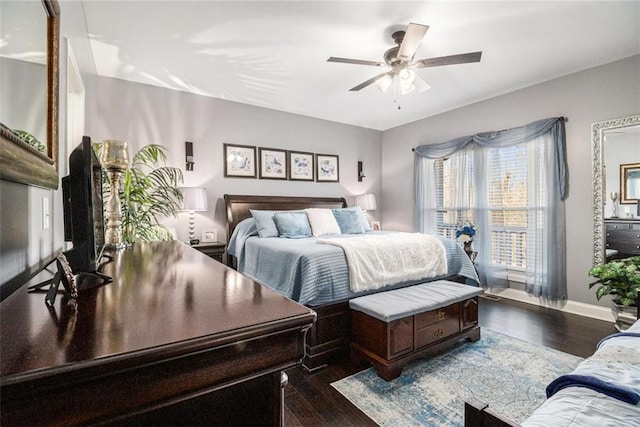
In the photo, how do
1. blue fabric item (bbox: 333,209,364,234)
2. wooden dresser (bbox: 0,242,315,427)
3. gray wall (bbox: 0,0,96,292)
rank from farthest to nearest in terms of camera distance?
blue fabric item (bbox: 333,209,364,234) < gray wall (bbox: 0,0,96,292) < wooden dresser (bbox: 0,242,315,427)

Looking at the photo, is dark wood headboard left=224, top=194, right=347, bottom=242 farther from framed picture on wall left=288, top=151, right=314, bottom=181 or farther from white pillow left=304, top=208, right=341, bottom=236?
white pillow left=304, top=208, right=341, bottom=236

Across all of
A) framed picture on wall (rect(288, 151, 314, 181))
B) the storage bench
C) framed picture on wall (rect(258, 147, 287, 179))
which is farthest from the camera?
framed picture on wall (rect(288, 151, 314, 181))

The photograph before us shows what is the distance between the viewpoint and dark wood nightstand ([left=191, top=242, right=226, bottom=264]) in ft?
12.2

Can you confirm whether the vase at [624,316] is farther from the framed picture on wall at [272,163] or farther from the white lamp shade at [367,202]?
the framed picture on wall at [272,163]

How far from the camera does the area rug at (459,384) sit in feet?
5.74

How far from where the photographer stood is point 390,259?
8.87ft

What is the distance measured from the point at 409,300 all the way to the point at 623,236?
2.70 m

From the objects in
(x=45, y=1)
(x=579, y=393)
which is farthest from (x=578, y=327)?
(x=45, y=1)

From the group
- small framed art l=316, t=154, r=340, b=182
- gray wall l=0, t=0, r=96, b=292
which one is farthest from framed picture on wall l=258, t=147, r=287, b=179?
gray wall l=0, t=0, r=96, b=292

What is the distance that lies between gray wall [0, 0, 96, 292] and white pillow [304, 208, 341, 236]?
2.64 metres

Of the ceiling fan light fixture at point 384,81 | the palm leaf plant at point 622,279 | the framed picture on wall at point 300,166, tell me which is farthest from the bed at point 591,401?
the framed picture on wall at point 300,166

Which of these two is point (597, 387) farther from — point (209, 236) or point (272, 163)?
point (272, 163)

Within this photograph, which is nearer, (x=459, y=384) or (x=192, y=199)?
(x=459, y=384)

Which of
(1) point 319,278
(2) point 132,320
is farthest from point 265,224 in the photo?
(2) point 132,320
